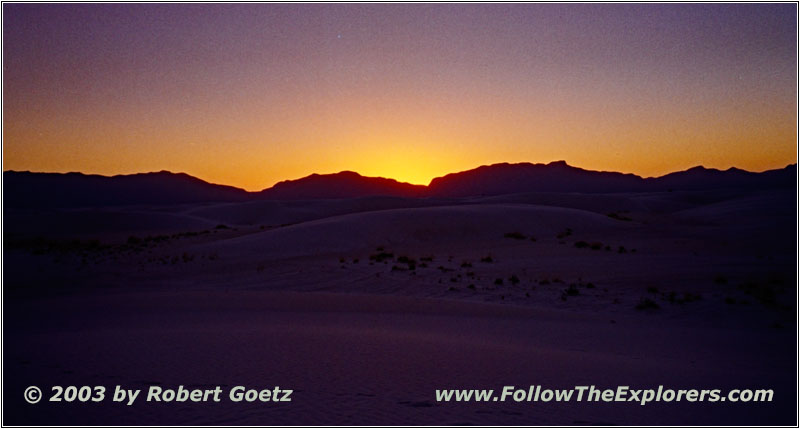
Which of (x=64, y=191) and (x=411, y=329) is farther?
(x=64, y=191)

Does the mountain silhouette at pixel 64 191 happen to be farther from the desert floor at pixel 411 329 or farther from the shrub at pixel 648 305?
the shrub at pixel 648 305

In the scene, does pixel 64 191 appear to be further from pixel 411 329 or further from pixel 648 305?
pixel 648 305

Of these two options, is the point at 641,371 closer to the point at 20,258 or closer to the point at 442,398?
the point at 442,398

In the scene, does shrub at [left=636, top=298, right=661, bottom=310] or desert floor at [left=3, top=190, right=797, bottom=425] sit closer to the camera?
desert floor at [left=3, top=190, right=797, bottom=425]

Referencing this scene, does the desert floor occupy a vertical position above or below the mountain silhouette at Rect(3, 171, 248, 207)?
below

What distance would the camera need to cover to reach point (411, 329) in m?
8.74

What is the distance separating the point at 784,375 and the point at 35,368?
334 inches

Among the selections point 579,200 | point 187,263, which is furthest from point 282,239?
point 579,200

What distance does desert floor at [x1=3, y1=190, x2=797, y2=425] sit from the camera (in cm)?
515

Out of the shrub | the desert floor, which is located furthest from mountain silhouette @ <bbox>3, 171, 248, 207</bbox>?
the shrub

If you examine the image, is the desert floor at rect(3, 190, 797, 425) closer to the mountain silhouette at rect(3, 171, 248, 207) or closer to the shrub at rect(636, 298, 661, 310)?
the shrub at rect(636, 298, 661, 310)

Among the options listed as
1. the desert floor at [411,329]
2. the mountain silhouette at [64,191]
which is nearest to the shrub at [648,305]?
the desert floor at [411,329]

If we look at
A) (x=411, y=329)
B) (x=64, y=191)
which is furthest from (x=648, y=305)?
(x=64, y=191)

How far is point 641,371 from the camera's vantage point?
638 centimetres
